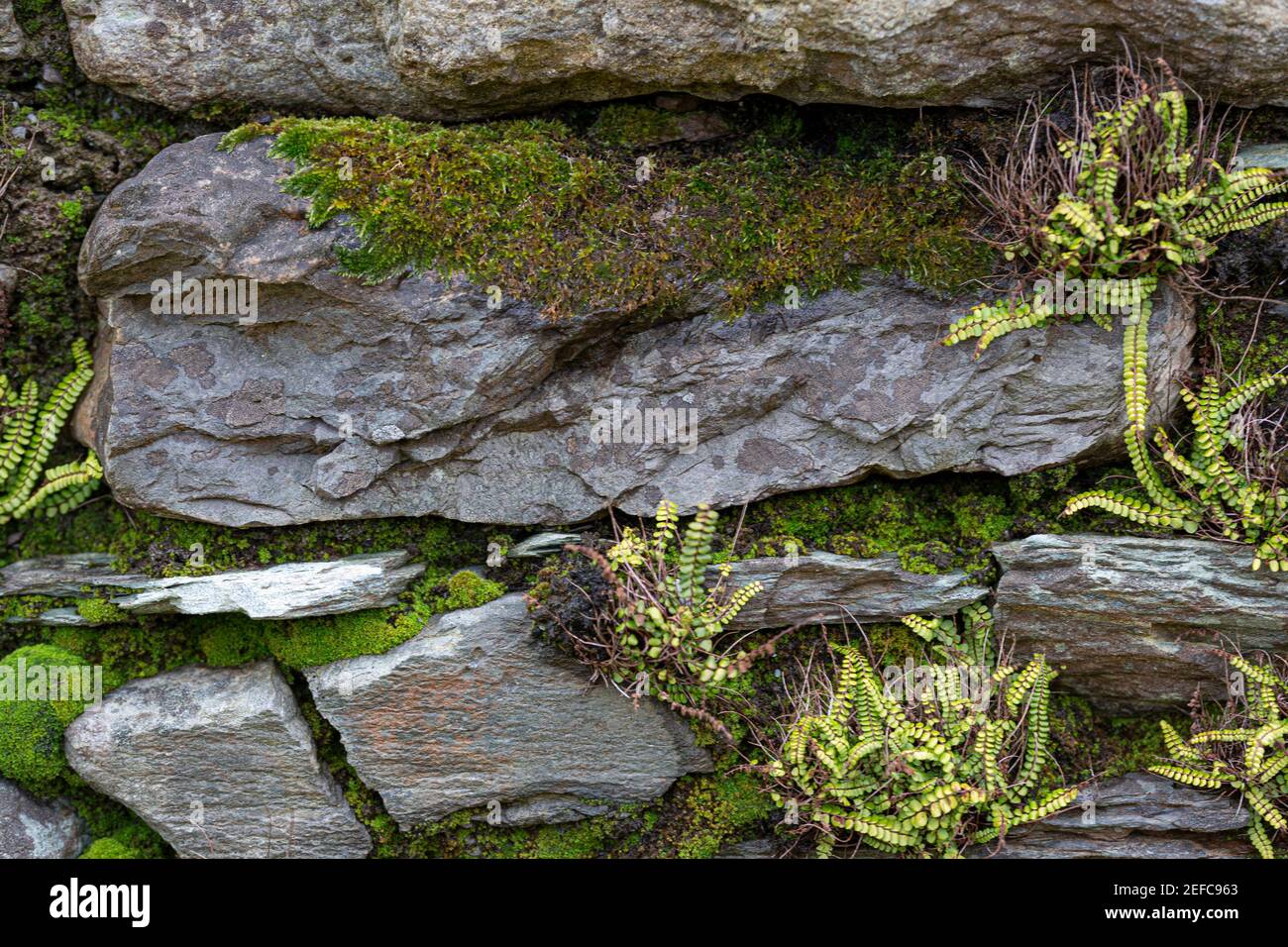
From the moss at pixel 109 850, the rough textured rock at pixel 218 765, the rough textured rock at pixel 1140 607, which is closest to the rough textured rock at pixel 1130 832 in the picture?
the rough textured rock at pixel 1140 607

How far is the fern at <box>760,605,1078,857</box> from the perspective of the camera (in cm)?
582

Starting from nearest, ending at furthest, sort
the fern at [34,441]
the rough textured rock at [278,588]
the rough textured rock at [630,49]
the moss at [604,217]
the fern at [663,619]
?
the rough textured rock at [630,49] < the fern at [663,619] < the moss at [604,217] < the rough textured rock at [278,588] < the fern at [34,441]

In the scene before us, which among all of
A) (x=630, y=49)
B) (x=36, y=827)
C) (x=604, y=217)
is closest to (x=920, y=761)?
(x=604, y=217)

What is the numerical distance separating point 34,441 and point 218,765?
2523 millimetres

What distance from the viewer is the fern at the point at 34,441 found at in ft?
21.3

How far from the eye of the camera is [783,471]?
6191 millimetres

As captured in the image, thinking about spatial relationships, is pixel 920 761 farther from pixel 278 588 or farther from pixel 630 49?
pixel 630 49

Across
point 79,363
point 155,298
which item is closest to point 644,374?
point 155,298

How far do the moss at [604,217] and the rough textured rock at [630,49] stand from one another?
0.38 metres

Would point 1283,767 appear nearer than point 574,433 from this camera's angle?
Yes

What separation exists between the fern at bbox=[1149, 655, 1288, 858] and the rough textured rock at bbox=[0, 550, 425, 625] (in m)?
4.98

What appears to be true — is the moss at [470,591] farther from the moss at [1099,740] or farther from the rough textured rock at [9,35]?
the rough textured rock at [9,35]

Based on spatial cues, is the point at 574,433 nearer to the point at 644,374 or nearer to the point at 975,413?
the point at 644,374

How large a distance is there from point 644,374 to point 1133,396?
2928 mm
